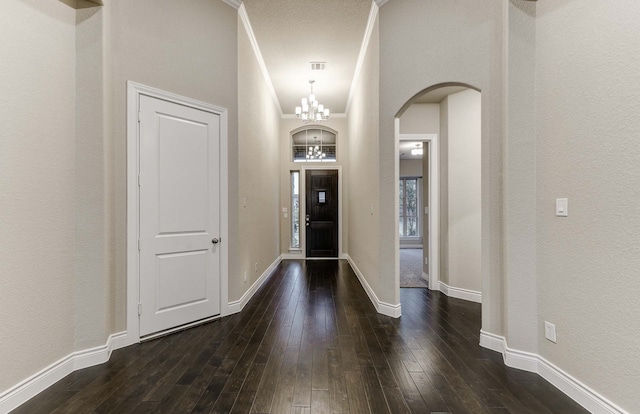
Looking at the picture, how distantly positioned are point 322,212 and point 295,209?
700 millimetres

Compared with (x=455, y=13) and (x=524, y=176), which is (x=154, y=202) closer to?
(x=524, y=176)

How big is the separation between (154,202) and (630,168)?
3527 millimetres

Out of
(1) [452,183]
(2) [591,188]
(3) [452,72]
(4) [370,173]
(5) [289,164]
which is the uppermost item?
(3) [452,72]

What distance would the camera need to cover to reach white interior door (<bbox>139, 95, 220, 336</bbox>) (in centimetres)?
268

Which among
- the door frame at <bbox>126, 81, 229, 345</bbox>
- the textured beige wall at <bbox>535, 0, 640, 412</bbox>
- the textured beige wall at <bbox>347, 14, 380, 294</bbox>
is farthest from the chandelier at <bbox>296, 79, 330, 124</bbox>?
the textured beige wall at <bbox>535, 0, 640, 412</bbox>

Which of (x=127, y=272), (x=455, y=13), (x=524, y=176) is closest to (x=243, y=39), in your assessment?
(x=455, y=13)

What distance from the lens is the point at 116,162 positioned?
2.48m

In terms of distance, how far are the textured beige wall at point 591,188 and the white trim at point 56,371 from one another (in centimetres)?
344

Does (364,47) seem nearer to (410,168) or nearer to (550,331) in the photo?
(550,331)

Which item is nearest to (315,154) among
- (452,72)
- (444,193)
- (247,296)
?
(444,193)

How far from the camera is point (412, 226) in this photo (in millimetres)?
10086

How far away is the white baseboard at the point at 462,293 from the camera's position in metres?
3.78

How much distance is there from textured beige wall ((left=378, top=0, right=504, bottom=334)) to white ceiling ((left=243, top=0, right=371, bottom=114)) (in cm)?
61

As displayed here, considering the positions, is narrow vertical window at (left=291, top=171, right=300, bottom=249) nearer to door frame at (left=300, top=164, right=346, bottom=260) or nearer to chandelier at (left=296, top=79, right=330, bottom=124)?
door frame at (left=300, top=164, right=346, bottom=260)
